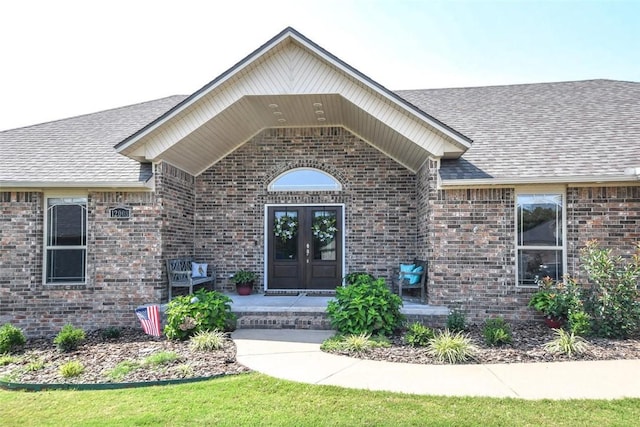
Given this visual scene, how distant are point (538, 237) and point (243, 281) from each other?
6.75 m

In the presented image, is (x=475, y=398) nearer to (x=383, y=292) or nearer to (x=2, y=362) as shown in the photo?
(x=383, y=292)

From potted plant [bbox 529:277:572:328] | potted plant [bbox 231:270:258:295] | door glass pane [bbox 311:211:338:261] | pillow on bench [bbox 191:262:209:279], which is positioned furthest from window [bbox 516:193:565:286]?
pillow on bench [bbox 191:262:209:279]

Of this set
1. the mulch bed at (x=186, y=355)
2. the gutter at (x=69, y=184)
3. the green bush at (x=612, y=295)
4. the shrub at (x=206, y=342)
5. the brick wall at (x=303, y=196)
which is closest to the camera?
the mulch bed at (x=186, y=355)

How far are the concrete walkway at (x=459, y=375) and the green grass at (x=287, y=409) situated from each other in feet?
0.95

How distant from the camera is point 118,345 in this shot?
24.5ft

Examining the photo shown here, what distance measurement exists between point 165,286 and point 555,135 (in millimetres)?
9391

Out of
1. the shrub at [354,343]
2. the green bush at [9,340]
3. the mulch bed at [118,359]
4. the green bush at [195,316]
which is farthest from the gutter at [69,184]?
the shrub at [354,343]

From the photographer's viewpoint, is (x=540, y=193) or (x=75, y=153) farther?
(x=75, y=153)

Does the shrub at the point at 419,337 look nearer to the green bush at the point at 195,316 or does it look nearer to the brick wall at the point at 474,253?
the brick wall at the point at 474,253

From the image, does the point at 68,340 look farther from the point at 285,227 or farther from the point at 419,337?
the point at 419,337

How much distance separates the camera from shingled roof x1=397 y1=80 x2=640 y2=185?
8.31 meters

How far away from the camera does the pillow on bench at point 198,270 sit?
10.0 meters

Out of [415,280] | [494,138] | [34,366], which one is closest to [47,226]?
[34,366]

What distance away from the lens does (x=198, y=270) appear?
10.2 m
